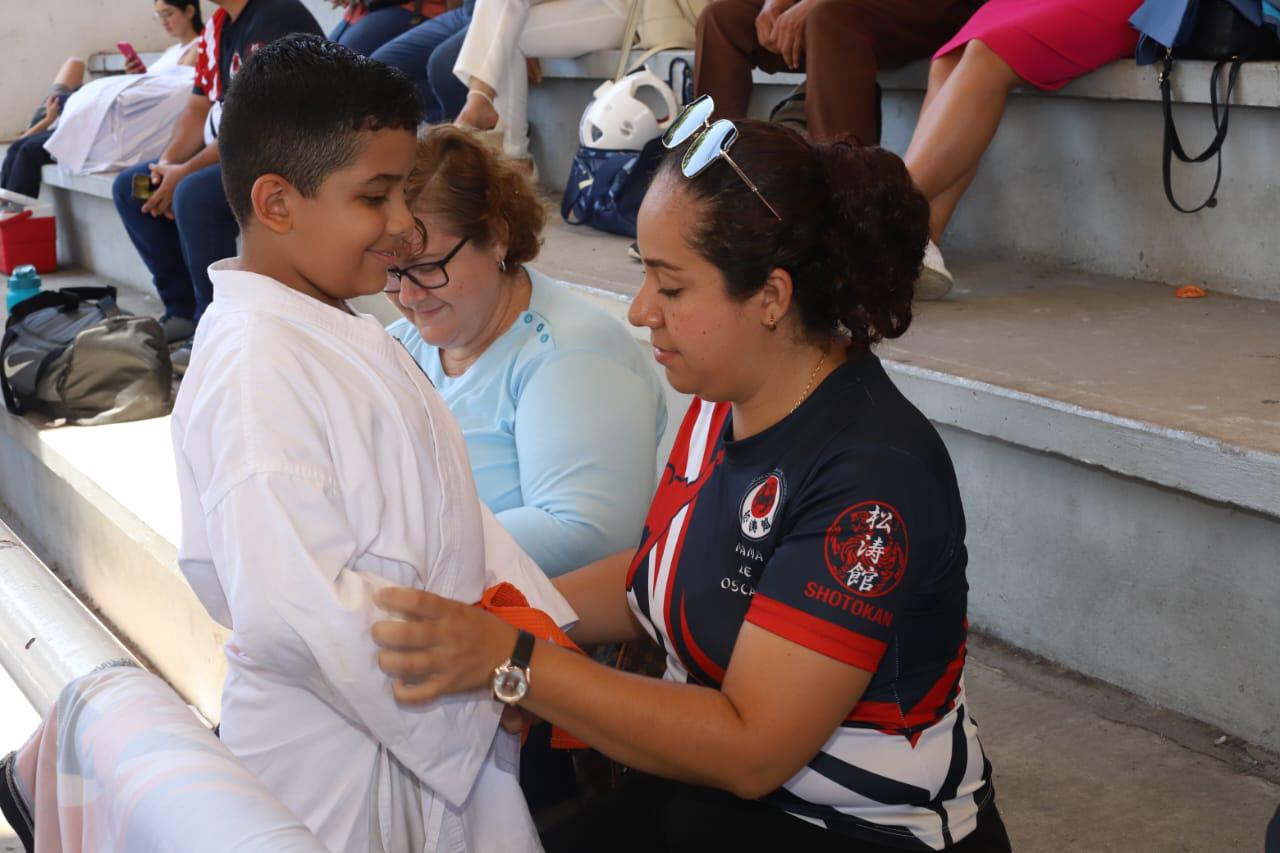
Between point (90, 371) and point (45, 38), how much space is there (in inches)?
214

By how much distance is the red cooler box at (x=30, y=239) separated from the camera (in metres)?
6.17

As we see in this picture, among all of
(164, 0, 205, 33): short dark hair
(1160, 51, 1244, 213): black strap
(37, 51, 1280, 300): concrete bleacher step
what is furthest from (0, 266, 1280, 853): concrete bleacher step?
(164, 0, 205, 33): short dark hair

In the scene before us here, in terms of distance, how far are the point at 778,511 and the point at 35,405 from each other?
3.27 metres

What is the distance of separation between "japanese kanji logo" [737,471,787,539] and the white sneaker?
1516 millimetres

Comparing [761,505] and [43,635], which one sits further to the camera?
[761,505]

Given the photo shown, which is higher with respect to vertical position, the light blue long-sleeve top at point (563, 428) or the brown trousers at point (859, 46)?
the brown trousers at point (859, 46)

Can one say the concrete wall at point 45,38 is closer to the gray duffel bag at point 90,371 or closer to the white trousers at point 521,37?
the white trousers at point 521,37

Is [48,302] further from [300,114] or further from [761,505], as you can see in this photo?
[761,505]

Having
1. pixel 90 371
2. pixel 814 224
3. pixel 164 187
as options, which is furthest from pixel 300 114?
pixel 164 187

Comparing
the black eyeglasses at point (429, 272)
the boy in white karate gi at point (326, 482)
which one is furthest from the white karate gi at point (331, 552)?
the black eyeglasses at point (429, 272)

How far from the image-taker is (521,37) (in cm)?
425

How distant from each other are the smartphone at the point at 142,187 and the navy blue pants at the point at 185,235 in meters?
0.05

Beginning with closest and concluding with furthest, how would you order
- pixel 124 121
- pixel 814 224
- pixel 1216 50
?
pixel 814 224 → pixel 1216 50 → pixel 124 121

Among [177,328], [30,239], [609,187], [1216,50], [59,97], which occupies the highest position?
[1216,50]
